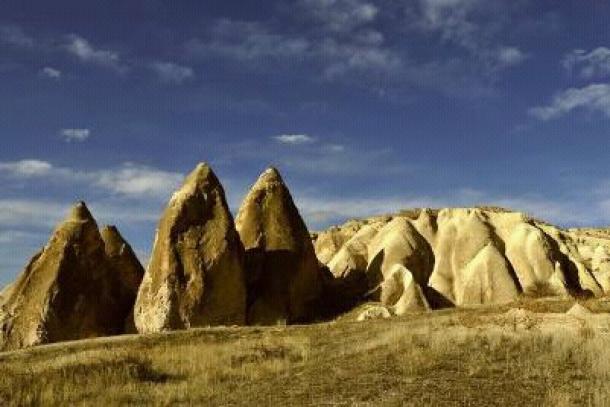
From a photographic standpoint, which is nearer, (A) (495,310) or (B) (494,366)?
(B) (494,366)

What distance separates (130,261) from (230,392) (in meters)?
36.1

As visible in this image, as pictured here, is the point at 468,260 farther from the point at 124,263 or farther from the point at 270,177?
the point at 124,263

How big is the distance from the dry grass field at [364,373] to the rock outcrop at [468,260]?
94.7ft

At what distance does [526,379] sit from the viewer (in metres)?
16.0

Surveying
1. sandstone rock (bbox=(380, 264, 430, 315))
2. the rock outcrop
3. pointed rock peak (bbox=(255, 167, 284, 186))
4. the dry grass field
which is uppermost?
pointed rock peak (bbox=(255, 167, 284, 186))

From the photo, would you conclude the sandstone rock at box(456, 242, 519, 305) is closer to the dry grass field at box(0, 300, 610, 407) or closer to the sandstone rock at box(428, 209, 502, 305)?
the sandstone rock at box(428, 209, 502, 305)

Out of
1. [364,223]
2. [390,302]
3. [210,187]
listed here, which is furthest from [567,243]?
[210,187]

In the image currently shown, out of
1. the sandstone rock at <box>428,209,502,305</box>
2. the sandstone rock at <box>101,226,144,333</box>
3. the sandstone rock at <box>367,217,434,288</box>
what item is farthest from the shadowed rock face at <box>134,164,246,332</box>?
the sandstone rock at <box>428,209,502,305</box>

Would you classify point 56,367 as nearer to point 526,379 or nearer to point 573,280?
point 526,379

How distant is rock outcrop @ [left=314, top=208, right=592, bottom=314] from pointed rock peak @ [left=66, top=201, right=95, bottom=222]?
666 inches

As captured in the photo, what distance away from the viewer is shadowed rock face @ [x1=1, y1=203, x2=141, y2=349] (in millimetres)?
42906

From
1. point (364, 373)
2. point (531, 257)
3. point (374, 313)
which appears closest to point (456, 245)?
point (531, 257)

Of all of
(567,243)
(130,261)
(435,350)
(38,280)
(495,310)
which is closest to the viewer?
(435,350)

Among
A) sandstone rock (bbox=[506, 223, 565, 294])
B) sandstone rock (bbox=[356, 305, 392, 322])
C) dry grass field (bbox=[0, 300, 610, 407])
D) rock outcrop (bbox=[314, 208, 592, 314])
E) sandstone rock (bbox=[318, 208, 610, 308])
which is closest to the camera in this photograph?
dry grass field (bbox=[0, 300, 610, 407])
